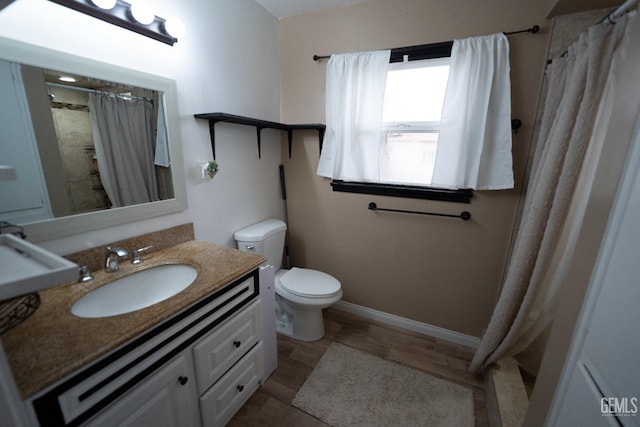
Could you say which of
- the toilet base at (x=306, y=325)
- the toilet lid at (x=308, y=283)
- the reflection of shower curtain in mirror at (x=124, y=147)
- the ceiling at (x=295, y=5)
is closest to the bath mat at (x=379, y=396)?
the toilet base at (x=306, y=325)

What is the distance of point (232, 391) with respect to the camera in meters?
1.34

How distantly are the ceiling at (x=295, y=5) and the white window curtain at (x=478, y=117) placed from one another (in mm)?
930

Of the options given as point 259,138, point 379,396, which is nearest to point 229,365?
point 379,396

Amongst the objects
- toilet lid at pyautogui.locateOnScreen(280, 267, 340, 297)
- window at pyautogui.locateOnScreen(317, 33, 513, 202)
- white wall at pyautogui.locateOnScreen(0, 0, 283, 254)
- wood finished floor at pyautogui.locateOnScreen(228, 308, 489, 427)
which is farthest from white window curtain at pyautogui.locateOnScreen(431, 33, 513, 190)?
white wall at pyautogui.locateOnScreen(0, 0, 283, 254)

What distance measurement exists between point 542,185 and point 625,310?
87 centimetres

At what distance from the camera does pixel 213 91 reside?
1.66m

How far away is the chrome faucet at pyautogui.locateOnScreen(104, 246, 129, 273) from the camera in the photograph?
1.19 m

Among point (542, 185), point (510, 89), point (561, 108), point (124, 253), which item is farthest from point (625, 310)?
point (124, 253)

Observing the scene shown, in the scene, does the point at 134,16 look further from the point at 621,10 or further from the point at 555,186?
the point at 555,186

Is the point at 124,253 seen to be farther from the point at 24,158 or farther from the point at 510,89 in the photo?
the point at 510,89

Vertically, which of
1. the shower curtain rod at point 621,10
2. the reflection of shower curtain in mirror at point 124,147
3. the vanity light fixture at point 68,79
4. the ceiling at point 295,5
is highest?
the ceiling at point 295,5

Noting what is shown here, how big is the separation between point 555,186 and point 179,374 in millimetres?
1890

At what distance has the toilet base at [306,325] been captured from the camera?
6.57 ft

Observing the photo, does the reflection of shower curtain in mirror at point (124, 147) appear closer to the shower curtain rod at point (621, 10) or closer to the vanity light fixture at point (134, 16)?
the vanity light fixture at point (134, 16)
